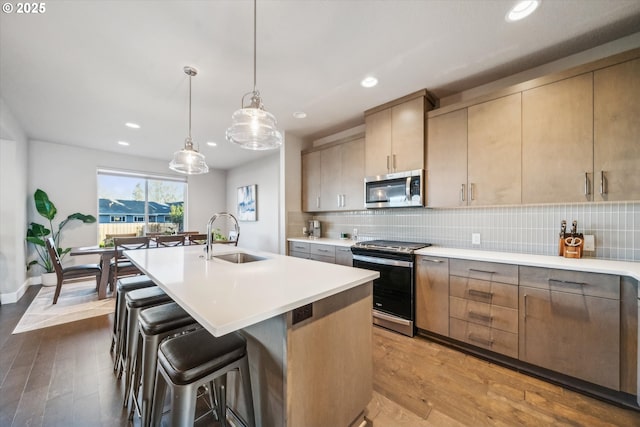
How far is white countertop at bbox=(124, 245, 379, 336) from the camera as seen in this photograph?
88 cm

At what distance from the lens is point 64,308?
10.5ft

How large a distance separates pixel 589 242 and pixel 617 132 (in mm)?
890

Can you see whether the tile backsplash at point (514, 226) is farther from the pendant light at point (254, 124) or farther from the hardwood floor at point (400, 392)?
the pendant light at point (254, 124)

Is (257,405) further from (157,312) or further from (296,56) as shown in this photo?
(296,56)

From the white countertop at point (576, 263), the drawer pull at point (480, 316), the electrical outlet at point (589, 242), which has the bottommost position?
the drawer pull at point (480, 316)

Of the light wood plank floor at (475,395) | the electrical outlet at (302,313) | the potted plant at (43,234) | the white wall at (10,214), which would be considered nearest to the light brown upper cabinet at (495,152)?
the light wood plank floor at (475,395)

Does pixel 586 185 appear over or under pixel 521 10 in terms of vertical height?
under

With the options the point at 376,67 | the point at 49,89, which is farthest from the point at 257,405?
the point at 49,89

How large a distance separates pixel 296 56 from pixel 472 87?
1971mm

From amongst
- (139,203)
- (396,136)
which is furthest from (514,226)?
(139,203)

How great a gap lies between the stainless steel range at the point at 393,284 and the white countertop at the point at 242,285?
1150 mm

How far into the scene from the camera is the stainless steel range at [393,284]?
2475mm

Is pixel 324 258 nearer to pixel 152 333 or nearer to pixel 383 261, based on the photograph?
pixel 383 261

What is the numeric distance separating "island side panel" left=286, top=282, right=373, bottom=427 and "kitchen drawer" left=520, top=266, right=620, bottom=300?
1.40 meters
